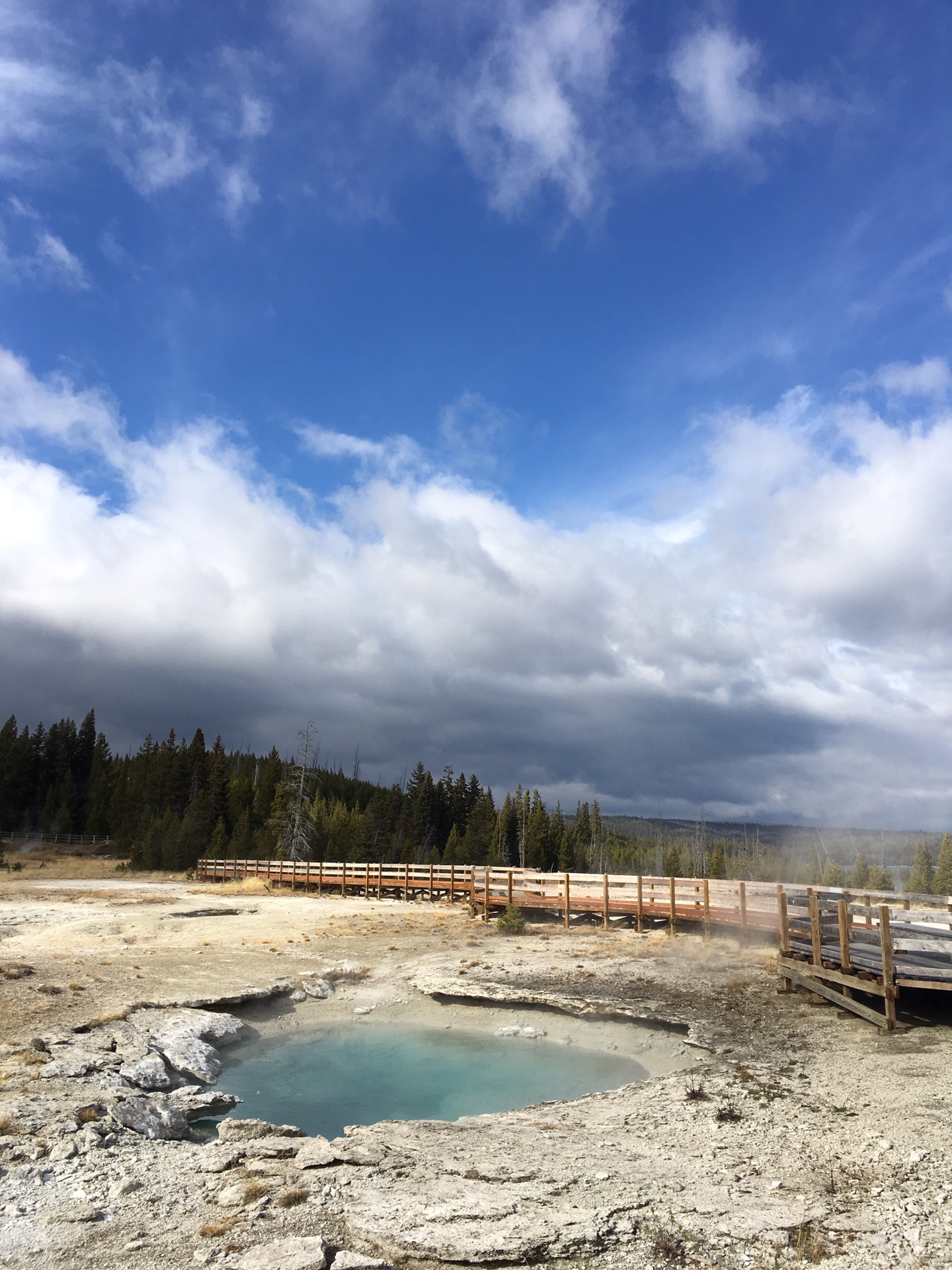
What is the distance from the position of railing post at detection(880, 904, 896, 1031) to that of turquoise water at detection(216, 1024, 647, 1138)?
410cm

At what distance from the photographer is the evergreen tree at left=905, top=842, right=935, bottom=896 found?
2672 inches

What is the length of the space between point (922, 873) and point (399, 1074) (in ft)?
245

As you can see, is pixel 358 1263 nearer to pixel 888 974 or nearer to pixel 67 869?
pixel 888 974

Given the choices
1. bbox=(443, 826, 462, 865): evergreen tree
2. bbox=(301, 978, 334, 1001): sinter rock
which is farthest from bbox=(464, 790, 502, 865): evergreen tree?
bbox=(301, 978, 334, 1001): sinter rock

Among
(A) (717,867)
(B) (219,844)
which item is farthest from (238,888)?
(A) (717,867)

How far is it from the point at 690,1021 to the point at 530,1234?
8.65m

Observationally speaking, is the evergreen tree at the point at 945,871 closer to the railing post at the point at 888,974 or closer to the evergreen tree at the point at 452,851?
the evergreen tree at the point at 452,851

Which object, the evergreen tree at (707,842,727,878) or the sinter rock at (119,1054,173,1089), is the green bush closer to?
the sinter rock at (119,1054,173,1089)

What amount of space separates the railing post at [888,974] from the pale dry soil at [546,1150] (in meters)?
0.37

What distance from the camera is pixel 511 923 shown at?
2430 centimetres

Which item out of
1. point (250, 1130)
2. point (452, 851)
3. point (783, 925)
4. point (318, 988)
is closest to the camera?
point (250, 1130)

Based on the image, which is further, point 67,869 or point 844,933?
point 67,869

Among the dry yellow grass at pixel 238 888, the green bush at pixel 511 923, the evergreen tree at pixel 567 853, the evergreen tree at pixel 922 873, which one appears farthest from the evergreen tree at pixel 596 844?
the green bush at pixel 511 923

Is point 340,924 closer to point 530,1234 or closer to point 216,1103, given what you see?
point 216,1103
